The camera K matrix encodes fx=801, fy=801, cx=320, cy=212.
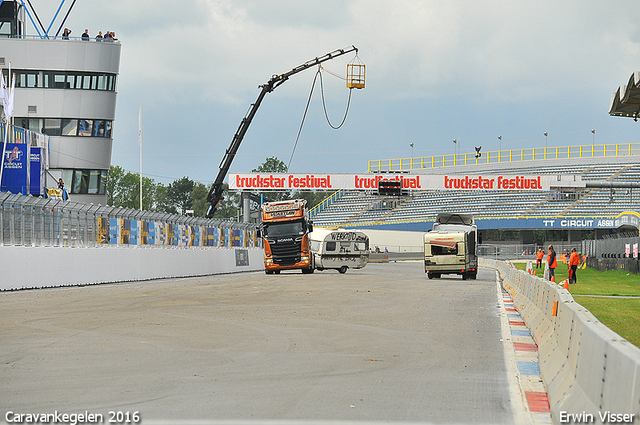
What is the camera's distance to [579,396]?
5664mm

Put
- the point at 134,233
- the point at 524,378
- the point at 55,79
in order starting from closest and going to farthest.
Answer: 1. the point at 524,378
2. the point at 134,233
3. the point at 55,79

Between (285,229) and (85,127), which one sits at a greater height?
(85,127)

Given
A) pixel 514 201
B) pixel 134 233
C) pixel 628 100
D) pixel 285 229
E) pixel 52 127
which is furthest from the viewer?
pixel 514 201

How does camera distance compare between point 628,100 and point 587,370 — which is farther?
point 628,100

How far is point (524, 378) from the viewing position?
8438 mm

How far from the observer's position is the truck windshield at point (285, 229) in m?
43.3

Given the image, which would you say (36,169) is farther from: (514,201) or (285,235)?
(514,201)

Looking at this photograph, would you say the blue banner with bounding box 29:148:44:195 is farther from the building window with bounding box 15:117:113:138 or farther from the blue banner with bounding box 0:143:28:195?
the building window with bounding box 15:117:113:138

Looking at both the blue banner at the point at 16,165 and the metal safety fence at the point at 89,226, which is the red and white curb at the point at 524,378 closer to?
the metal safety fence at the point at 89,226

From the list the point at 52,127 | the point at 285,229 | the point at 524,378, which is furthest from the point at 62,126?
the point at 524,378

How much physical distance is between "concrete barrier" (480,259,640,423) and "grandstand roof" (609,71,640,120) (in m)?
12.0

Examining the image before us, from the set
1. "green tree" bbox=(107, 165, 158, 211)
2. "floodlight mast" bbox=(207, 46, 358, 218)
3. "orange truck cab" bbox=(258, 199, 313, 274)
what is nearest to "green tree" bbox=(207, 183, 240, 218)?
"green tree" bbox=(107, 165, 158, 211)

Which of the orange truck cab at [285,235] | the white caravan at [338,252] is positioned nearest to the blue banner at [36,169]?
the orange truck cab at [285,235]

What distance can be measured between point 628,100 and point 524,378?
14.7 meters
